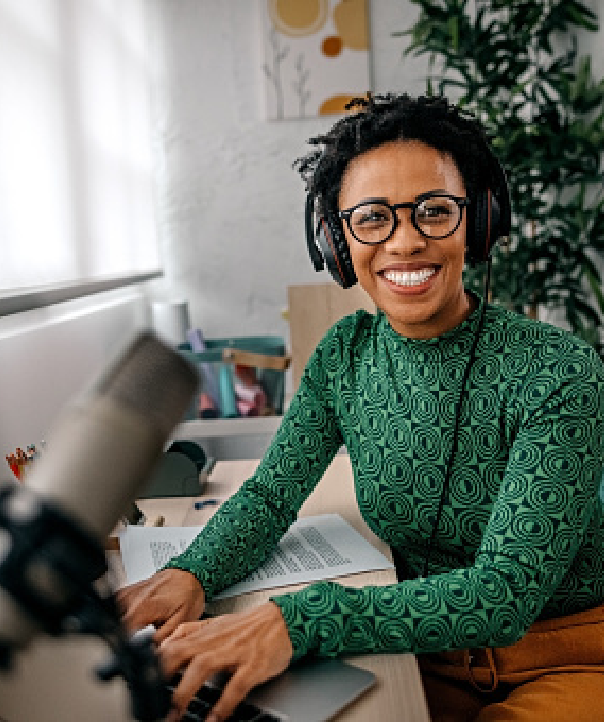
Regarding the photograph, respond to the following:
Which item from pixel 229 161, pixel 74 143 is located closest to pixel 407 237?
pixel 74 143

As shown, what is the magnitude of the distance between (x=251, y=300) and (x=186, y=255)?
34 centimetres

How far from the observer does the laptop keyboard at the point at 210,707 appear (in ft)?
2.39

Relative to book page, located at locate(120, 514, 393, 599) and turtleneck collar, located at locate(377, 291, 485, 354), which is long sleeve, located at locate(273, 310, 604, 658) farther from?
book page, located at locate(120, 514, 393, 599)

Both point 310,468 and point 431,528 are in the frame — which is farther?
point 310,468

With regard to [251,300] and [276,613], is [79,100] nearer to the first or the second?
[251,300]

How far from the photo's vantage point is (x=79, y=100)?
2502 mm

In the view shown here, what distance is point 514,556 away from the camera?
0.89 meters

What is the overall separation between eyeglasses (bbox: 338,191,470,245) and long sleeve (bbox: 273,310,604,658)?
0.21m

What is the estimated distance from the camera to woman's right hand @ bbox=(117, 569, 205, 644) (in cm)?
92

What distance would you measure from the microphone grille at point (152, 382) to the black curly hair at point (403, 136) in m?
0.70

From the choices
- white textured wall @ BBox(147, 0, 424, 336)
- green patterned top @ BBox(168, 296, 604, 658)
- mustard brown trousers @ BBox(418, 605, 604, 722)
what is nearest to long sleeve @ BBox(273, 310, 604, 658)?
green patterned top @ BBox(168, 296, 604, 658)

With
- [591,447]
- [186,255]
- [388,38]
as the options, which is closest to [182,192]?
[186,255]

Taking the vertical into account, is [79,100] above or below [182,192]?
above

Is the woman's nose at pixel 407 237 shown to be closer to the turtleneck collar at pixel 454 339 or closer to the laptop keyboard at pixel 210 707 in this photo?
the turtleneck collar at pixel 454 339
